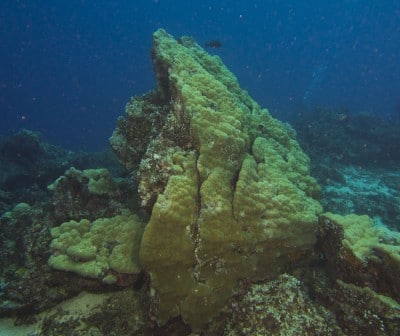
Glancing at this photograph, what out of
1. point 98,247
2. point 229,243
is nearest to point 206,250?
point 229,243

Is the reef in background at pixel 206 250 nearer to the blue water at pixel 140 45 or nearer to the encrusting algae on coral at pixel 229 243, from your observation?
the encrusting algae on coral at pixel 229 243

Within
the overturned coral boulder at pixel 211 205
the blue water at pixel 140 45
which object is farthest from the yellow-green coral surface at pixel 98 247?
the blue water at pixel 140 45

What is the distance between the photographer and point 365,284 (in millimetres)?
3824

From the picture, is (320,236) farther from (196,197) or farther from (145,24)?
(145,24)

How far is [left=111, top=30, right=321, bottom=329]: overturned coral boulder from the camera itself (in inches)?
149

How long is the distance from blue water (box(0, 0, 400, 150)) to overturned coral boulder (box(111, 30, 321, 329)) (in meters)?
82.0

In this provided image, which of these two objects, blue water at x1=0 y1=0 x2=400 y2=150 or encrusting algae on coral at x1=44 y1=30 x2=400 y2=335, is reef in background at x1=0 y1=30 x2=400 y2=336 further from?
blue water at x1=0 y1=0 x2=400 y2=150

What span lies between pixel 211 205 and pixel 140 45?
115 metres

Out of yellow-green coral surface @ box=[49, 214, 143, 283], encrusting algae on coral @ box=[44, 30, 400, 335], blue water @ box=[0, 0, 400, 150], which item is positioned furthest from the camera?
blue water @ box=[0, 0, 400, 150]

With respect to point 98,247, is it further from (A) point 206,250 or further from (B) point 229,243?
(B) point 229,243

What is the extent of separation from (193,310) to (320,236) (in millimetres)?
2119

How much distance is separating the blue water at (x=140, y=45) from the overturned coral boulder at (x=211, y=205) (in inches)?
3227

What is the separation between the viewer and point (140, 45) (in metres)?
109

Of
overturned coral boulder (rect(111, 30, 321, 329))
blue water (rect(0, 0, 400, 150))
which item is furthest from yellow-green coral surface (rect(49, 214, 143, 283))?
blue water (rect(0, 0, 400, 150))
